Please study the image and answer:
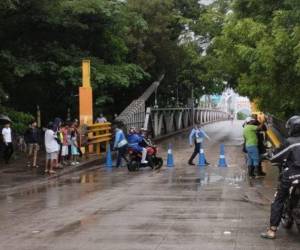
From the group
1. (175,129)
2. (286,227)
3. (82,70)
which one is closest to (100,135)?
(82,70)

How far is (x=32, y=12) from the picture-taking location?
26.6 metres

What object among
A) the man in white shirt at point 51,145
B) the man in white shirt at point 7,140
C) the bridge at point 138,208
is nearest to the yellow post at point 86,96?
the bridge at point 138,208

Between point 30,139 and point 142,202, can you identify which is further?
point 30,139

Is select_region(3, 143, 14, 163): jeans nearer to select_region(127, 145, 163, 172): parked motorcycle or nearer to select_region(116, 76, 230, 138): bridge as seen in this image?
select_region(127, 145, 163, 172): parked motorcycle

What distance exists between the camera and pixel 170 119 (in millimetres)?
46312

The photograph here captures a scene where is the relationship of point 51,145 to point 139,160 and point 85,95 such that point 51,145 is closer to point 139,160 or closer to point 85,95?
point 139,160

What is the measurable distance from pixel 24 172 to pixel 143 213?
9.59 m

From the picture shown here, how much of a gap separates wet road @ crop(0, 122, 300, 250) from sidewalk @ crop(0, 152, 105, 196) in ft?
2.21

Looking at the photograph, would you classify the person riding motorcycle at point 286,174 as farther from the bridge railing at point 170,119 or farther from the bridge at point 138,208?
the bridge railing at point 170,119

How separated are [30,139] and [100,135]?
17.5ft

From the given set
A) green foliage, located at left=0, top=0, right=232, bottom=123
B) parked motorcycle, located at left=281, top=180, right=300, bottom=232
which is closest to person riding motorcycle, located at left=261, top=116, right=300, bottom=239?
parked motorcycle, located at left=281, top=180, right=300, bottom=232

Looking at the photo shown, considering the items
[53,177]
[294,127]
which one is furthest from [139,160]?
[294,127]

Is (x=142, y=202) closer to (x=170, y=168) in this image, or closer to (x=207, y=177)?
(x=207, y=177)

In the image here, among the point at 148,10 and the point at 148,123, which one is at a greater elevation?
the point at 148,10
